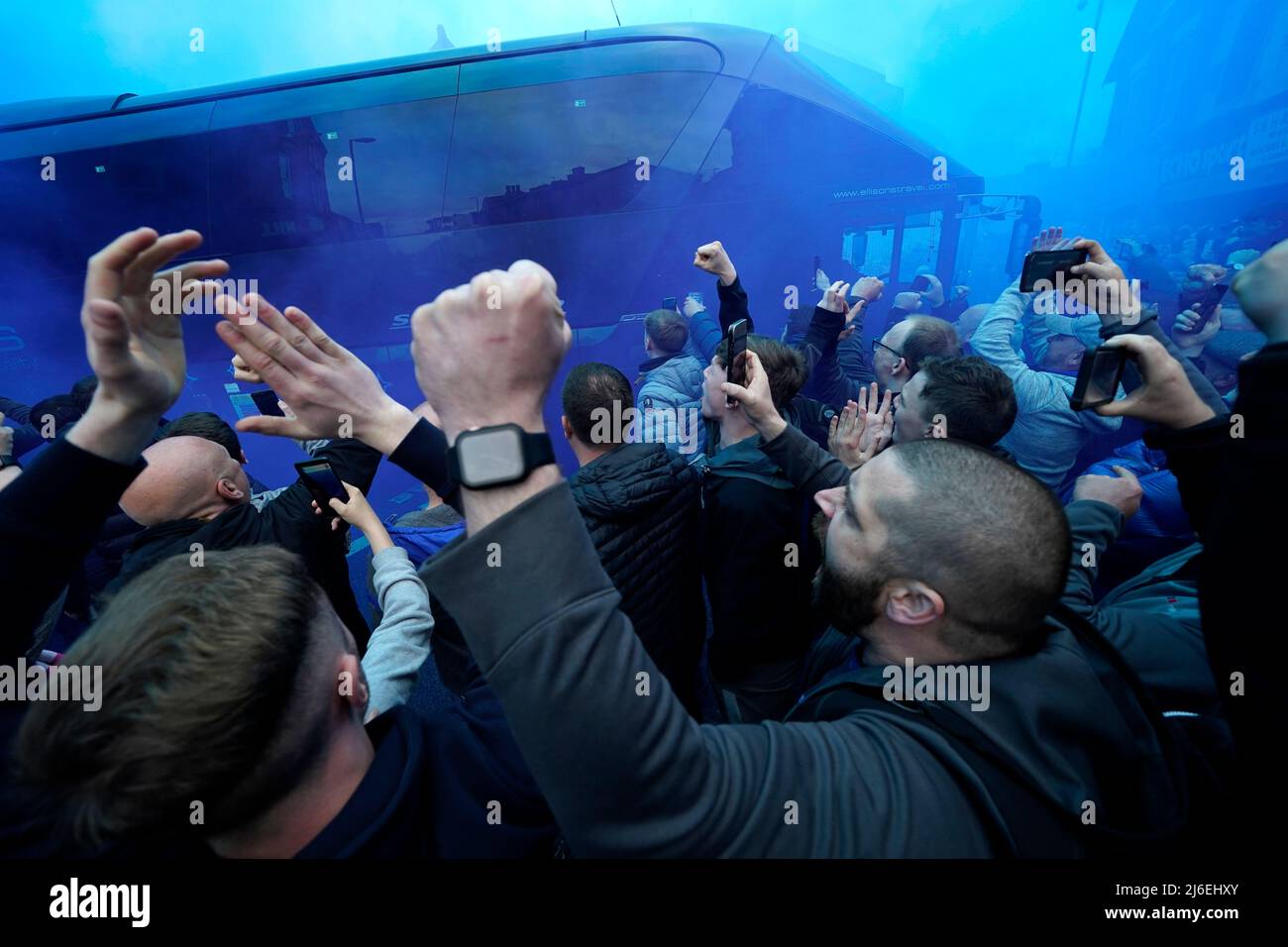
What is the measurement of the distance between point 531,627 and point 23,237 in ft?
18.9

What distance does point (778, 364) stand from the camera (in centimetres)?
184

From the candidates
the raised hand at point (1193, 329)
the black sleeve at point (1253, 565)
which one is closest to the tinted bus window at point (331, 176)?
the black sleeve at point (1253, 565)

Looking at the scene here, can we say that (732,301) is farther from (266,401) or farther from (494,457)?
(494,457)

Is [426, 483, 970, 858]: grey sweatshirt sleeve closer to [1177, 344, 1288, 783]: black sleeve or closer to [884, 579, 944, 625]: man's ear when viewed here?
[884, 579, 944, 625]: man's ear

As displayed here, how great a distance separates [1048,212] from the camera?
6.93 m

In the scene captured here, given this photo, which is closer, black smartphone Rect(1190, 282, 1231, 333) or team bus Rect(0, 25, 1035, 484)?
black smartphone Rect(1190, 282, 1231, 333)

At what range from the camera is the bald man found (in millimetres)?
1292

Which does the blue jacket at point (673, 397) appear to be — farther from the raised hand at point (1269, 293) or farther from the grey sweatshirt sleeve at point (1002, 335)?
the raised hand at point (1269, 293)

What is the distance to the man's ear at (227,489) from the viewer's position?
54.3 inches

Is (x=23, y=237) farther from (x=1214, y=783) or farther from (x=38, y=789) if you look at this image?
(x=1214, y=783)

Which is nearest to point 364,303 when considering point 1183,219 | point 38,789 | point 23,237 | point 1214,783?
point 23,237

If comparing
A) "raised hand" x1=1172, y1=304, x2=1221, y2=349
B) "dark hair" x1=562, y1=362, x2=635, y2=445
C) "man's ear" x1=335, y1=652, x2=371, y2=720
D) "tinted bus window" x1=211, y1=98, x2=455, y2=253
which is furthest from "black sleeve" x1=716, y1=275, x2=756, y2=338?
"raised hand" x1=1172, y1=304, x2=1221, y2=349

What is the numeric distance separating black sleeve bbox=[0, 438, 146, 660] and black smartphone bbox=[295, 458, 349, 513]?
663 millimetres

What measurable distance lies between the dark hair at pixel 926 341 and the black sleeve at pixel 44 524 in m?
2.75
